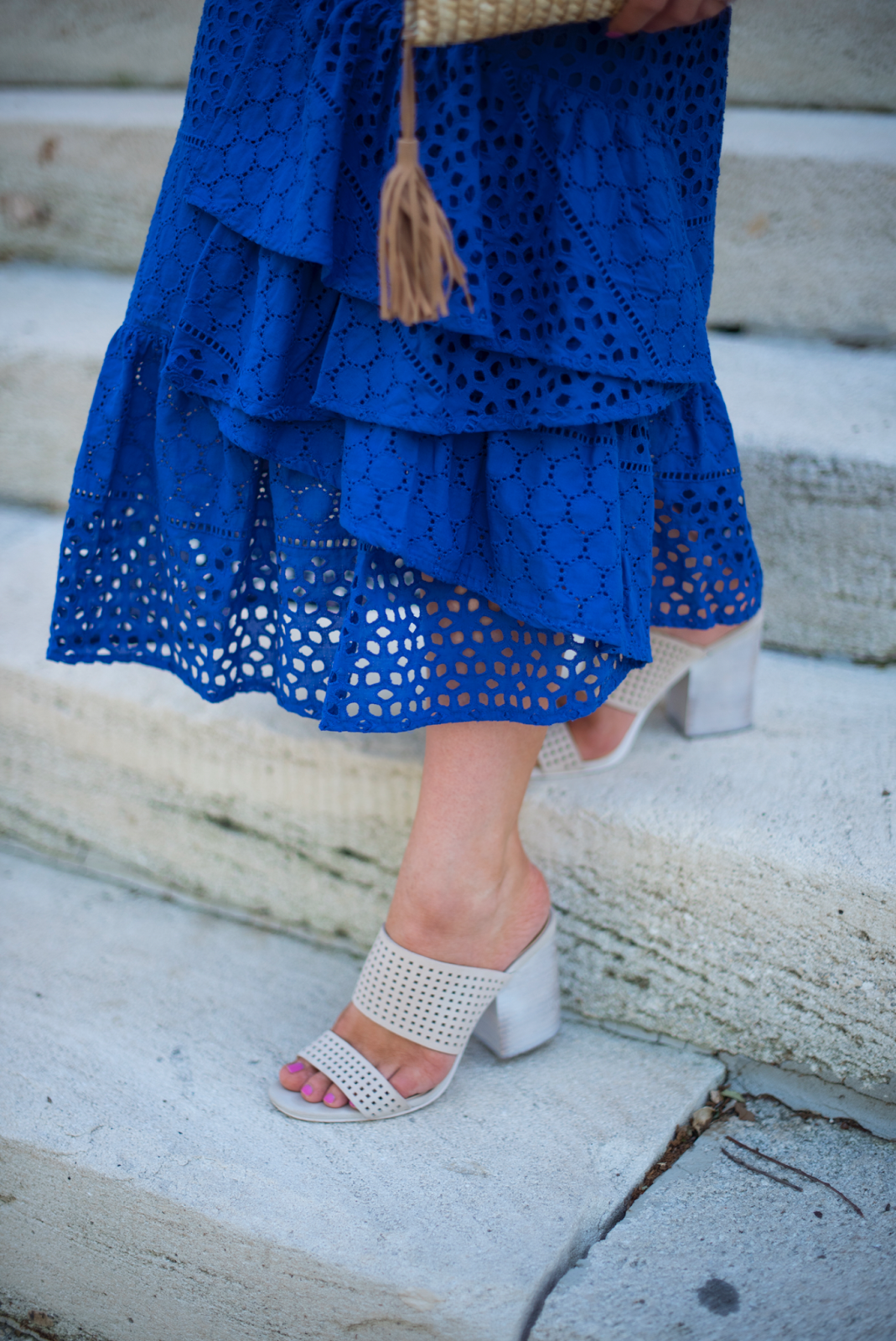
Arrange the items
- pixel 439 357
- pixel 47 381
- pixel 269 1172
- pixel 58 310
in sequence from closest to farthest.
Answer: pixel 439 357
pixel 269 1172
pixel 47 381
pixel 58 310

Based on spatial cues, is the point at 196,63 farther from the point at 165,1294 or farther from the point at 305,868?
the point at 165,1294

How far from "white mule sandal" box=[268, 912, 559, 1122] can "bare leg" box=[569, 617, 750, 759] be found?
233 mm

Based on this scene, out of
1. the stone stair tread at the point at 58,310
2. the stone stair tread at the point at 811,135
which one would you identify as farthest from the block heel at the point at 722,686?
the stone stair tread at the point at 58,310

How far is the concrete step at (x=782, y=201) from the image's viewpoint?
1405mm

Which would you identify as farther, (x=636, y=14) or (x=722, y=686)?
(x=722, y=686)

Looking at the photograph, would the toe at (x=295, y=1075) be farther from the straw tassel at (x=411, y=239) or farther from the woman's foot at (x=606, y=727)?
the straw tassel at (x=411, y=239)

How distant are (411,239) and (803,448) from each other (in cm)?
72

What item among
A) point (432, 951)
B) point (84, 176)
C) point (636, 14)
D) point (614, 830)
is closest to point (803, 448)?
point (614, 830)

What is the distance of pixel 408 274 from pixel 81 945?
906 millimetres

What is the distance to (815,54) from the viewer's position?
162cm

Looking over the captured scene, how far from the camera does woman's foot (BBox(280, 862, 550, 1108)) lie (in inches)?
37.4

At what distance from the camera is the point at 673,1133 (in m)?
0.97

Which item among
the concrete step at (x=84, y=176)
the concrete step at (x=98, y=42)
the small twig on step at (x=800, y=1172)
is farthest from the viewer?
the concrete step at (x=98, y=42)

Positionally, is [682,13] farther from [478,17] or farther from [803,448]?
[803,448]
